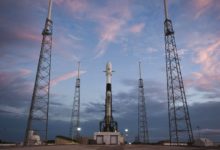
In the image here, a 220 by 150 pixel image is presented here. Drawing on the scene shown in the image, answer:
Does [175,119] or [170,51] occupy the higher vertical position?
[170,51]

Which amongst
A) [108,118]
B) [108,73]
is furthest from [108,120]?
[108,73]

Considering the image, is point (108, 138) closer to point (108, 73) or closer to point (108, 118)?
point (108, 118)

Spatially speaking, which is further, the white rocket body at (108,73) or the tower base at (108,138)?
the white rocket body at (108,73)

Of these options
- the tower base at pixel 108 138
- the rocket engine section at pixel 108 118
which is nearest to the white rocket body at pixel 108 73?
the rocket engine section at pixel 108 118

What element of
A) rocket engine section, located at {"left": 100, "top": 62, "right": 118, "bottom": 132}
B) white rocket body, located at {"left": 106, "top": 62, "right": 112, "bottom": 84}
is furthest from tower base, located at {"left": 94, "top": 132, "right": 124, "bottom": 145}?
white rocket body, located at {"left": 106, "top": 62, "right": 112, "bottom": 84}

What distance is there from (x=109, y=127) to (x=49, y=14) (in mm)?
37807

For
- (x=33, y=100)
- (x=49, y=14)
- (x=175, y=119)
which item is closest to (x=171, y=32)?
(x=175, y=119)

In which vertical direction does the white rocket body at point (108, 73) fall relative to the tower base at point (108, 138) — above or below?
above

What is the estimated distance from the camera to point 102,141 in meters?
73.8

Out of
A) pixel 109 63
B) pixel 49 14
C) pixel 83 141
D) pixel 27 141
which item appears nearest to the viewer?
pixel 27 141

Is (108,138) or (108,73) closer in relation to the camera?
(108,138)

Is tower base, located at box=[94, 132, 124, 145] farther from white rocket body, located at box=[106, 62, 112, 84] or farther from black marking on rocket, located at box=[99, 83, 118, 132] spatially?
white rocket body, located at box=[106, 62, 112, 84]

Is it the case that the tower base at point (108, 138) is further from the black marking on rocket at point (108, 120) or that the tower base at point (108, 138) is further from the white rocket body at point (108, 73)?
the white rocket body at point (108, 73)

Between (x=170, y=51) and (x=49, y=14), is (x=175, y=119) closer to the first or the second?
(x=170, y=51)
